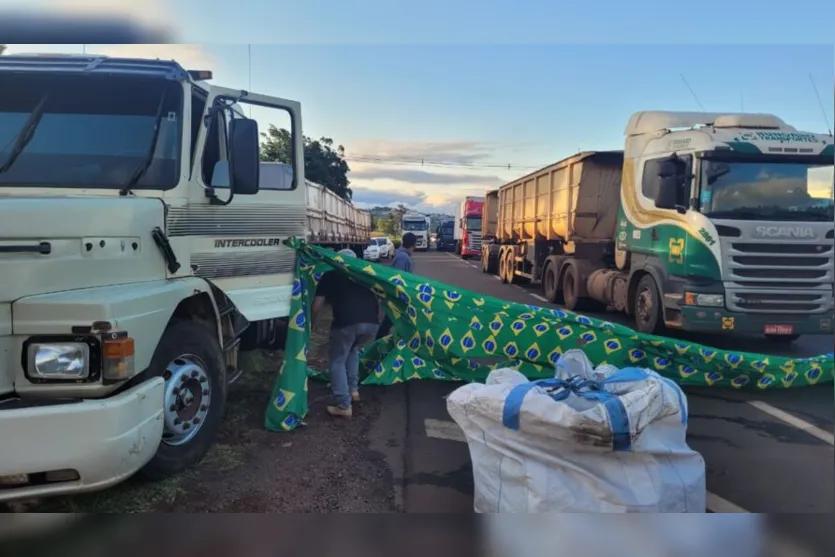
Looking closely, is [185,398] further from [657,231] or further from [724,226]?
[657,231]

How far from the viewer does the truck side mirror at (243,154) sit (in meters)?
4.03

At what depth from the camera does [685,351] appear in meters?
5.01

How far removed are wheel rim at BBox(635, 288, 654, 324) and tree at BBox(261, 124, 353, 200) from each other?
15.3 feet

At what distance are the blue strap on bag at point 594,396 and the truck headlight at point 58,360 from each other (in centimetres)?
212

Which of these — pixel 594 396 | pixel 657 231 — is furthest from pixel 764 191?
pixel 594 396

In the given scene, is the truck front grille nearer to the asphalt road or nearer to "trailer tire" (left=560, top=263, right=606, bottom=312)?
the asphalt road

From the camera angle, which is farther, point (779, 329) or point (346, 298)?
point (779, 329)

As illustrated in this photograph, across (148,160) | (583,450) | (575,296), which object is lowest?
(583,450)

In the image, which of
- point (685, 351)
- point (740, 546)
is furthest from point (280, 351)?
point (740, 546)

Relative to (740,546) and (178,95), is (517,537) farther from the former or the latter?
(178,95)

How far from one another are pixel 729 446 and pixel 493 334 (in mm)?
1981

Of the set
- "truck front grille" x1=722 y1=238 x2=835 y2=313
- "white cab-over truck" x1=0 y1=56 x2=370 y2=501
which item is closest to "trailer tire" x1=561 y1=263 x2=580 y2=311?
"truck front grille" x1=722 y1=238 x2=835 y2=313

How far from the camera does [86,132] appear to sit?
372 centimetres

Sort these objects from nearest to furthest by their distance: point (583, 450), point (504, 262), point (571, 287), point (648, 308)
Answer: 1. point (583, 450)
2. point (648, 308)
3. point (571, 287)
4. point (504, 262)
